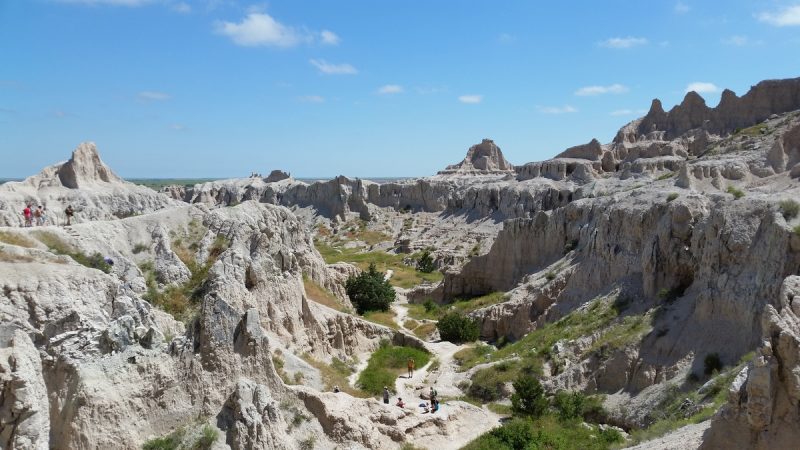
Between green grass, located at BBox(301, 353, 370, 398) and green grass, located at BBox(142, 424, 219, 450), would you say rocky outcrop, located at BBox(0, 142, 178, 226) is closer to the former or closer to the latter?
green grass, located at BBox(301, 353, 370, 398)

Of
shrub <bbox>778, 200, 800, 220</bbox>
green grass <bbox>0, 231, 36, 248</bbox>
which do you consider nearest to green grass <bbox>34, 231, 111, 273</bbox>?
green grass <bbox>0, 231, 36, 248</bbox>

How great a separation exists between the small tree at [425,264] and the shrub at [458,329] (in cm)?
2775

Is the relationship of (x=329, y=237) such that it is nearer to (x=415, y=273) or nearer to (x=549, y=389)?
(x=415, y=273)

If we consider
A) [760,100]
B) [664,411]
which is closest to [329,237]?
[760,100]

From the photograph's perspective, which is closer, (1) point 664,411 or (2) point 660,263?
(1) point 664,411

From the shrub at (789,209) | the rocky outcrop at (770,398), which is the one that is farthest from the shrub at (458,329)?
the rocky outcrop at (770,398)

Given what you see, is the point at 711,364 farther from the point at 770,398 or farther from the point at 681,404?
the point at 770,398

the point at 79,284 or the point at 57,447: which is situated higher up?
the point at 79,284

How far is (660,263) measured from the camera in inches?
1142

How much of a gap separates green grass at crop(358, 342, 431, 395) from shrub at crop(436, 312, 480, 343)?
4.06 m

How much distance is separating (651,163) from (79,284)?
49.9 meters

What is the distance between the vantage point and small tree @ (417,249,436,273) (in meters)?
→ 65.8

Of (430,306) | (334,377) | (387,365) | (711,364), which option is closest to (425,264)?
(430,306)

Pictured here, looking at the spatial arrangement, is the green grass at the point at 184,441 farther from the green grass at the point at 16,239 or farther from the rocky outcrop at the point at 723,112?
the rocky outcrop at the point at 723,112
